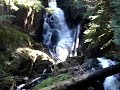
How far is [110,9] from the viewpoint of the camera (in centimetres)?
1086

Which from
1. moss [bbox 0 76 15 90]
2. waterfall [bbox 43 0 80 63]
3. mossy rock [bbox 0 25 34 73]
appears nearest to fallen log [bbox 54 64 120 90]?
moss [bbox 0 76 15 90]

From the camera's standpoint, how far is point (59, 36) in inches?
839

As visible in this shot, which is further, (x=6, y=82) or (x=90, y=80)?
(x=6, y=82)

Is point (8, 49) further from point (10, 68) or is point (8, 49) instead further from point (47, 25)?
point (47, 25)

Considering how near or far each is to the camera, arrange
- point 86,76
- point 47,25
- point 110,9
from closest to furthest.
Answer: point 86,76 < point 110,9 < point 47,25

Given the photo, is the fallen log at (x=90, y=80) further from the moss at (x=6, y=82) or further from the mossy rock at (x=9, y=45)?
the mossy rock at (x=9, y=45)

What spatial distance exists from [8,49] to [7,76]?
2.11 meters

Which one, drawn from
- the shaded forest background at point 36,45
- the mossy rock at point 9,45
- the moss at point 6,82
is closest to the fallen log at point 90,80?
the shaded forest background at point 36,45

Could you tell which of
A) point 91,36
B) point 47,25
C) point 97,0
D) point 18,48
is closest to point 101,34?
point 91,36

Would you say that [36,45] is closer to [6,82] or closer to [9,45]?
[9,45]

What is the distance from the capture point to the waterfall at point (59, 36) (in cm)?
1964

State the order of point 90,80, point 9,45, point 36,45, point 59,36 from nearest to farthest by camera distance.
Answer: point 90,80
point 9,45
point 36,45
point 59,36

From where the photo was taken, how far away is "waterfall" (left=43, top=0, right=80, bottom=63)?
1964 centimetres

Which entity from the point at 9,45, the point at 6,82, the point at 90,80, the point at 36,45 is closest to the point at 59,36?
the point at 36,45
